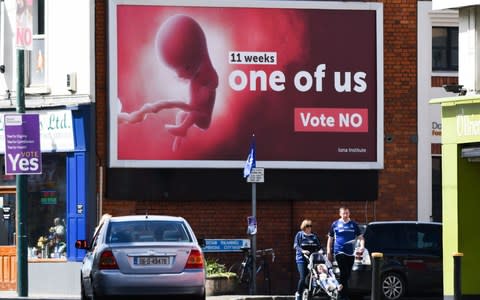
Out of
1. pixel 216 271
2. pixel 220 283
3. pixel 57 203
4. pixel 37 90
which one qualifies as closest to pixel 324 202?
pixel 216 271

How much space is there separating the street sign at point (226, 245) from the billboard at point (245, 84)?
5.50ft

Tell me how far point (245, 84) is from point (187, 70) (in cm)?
134

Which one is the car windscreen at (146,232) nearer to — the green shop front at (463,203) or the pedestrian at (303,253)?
the pedestrian at (303,253)

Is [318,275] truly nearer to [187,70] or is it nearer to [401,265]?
[401,265]

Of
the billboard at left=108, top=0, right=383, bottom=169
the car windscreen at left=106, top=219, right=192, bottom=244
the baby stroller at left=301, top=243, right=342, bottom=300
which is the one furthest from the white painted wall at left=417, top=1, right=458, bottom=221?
the car windscreen at left=106, top=219, right=192, bottom=244

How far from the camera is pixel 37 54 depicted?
29078 mm

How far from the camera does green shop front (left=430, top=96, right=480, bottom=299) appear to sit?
20531 mm

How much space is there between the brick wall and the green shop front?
312 inches

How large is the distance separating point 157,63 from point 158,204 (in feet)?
10.3

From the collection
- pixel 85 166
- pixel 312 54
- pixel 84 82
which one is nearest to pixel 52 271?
pixel 85 166

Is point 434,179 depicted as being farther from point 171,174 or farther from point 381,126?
point 171,174

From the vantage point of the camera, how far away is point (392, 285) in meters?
24.8

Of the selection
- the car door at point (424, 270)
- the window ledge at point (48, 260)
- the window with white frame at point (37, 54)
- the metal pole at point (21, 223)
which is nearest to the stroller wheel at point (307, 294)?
the car door at point (424, 270)

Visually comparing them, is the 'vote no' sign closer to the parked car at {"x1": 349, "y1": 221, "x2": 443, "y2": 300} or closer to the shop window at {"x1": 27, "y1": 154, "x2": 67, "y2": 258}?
the shop window at {"x1": 27, "y1": 154, "x2": 67, "y2": 258}
